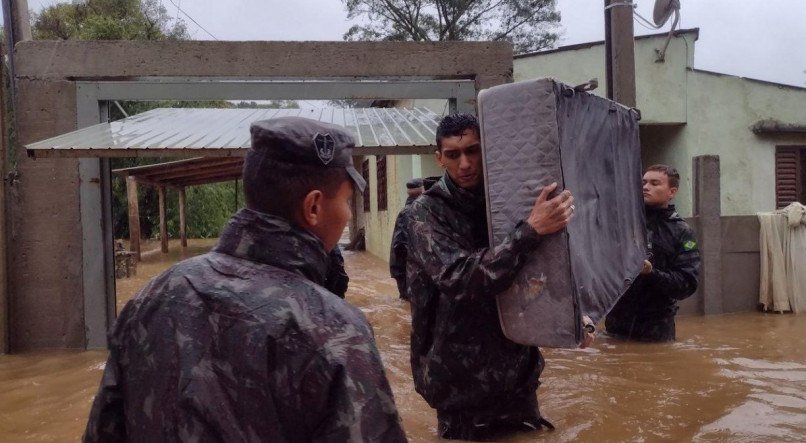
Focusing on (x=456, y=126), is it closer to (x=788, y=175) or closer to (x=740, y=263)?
(x=740, y=263)

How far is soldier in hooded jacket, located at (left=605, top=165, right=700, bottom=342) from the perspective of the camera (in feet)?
15.4

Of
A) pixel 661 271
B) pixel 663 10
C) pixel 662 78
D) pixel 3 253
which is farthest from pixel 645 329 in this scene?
pixel 662 78

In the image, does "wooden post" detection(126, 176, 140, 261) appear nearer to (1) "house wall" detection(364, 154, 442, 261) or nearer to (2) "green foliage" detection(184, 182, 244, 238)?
(1) "house wall" detection(364, 154, 442, 261)

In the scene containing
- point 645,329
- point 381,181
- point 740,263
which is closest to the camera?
point 645,329

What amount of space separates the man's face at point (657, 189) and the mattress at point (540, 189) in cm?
235

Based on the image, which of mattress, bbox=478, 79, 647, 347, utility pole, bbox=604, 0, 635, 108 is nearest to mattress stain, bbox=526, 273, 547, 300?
mattress, bbox=478, 79, 647, 347

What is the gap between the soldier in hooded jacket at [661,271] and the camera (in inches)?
185

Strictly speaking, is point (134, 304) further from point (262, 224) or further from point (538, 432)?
point (538, 432)

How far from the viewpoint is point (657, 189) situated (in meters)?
4.86

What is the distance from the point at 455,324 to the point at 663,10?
5551 millimetres

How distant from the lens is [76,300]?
638cm

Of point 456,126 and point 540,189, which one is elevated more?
point 456,126

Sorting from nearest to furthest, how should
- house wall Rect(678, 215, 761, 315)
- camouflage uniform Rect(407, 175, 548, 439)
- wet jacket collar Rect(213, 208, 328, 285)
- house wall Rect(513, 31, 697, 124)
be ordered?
wet jacket collar Rect(213, 208, 328, 285) < camouflage uniform Rect(407, 175, 548, 439) < house wall Rect(678, 215, 761, 315) < house wall Rect(513, 31, 697, 124)

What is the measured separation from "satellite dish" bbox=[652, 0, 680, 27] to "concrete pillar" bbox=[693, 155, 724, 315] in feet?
5.75
